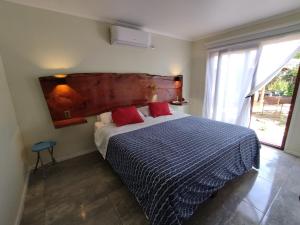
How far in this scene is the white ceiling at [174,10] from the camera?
2004 millimetres

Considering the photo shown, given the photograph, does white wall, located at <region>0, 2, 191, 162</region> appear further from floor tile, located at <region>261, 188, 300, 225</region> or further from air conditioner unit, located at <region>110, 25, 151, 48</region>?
floor tile, located at <region>261, 188, 300, 225</region>

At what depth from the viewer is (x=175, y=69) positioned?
3809 mm

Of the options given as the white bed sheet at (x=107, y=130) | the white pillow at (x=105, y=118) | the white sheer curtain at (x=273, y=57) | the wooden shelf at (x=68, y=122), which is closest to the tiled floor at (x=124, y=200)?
the white bed sheet at (x=107, y=130)

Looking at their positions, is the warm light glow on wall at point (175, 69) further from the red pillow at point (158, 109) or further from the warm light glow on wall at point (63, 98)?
the warm light glow on wall at point (63, 98)

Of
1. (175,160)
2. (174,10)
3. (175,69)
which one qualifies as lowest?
(175,160)

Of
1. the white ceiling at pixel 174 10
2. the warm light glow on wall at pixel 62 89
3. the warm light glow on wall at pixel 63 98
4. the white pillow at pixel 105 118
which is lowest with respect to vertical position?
the white pillow at pixel 105 118

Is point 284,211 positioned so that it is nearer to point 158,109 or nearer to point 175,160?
point 175,160

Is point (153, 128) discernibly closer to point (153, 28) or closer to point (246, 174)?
point (246, 174)

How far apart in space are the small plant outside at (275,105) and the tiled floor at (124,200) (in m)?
1.15

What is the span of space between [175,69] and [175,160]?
2.93 metres

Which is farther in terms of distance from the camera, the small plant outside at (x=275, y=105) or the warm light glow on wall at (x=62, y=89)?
the small plant outside at (x=275, y=105)

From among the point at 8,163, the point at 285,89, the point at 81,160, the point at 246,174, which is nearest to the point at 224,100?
the point at 285,89

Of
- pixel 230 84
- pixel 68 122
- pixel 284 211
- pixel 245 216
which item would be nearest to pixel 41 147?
pixel 68 122

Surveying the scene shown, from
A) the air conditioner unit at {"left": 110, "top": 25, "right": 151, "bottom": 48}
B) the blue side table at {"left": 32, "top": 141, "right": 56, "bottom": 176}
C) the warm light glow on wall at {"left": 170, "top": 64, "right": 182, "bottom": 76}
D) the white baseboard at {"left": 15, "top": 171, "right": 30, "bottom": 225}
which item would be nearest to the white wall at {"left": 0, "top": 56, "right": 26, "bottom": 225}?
the white baseboard at {"left": 15, "top": 171, "right": 30, "bottom": 225}
